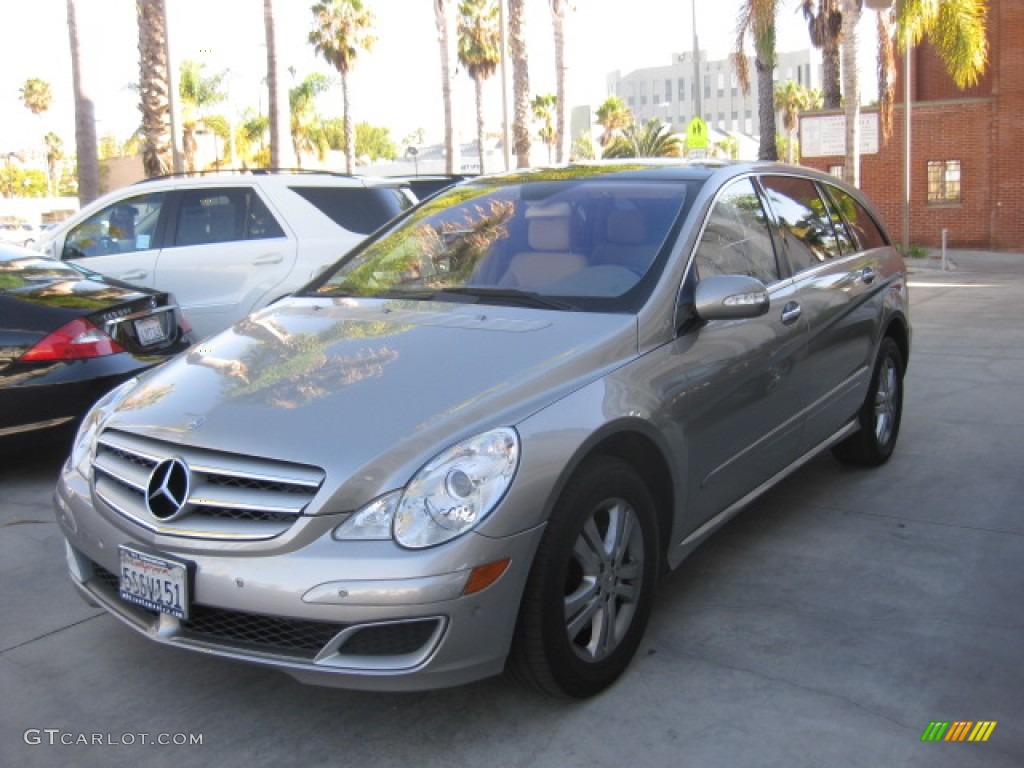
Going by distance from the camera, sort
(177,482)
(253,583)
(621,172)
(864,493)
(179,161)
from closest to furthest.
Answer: (253,583) → (177,482) → (621,172) → (864,493) → (179,161)

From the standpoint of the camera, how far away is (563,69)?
2897 cm

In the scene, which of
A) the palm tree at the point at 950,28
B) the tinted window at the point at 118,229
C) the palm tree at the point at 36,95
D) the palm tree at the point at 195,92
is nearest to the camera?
the tinted window at the point at 118,229

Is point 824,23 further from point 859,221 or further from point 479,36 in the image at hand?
point 859,221

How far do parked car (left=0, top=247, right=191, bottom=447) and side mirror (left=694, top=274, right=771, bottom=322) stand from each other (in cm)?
360

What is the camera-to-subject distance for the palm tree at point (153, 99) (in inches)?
667

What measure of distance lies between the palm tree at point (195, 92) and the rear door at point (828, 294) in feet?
137

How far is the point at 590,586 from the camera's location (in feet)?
10.7

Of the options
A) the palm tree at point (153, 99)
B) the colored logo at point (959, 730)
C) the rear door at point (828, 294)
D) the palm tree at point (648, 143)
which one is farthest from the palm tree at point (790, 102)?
the colored logo at point (959, 730)

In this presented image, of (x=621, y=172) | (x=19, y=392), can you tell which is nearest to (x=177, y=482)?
(x=621, y=172)

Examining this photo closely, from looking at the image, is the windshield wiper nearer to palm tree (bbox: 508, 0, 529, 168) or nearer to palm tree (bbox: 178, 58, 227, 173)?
palm tree (bbox: 508, 0, 529, 168)

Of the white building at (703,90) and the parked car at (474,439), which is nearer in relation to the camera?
the parked car at (474,439)

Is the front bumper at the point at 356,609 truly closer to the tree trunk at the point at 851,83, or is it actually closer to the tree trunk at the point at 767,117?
the tree trunk at the point at 851,83

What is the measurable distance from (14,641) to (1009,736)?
11.1 feet

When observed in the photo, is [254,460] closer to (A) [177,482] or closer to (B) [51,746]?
(A) [177,482]
